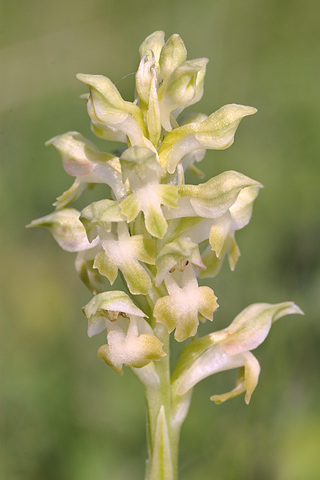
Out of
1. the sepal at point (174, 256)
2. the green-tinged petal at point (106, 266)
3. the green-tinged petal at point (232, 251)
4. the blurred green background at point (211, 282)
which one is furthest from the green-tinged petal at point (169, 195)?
the blurred green background at point (211, 282)

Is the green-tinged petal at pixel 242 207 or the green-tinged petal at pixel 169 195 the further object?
the green-tinged petal at pixel 242 207

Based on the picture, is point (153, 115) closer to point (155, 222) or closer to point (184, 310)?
point (155, 222)

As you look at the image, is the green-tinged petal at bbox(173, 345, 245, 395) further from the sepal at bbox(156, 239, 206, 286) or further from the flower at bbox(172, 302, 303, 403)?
the sepal at bbox(156, 239, 206, 286)

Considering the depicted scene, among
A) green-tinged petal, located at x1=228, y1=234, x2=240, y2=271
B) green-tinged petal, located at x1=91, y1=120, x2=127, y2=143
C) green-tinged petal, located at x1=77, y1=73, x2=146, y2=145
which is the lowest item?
green-tinged petal, located at x1=228, y1=234, x2=240, y2=271

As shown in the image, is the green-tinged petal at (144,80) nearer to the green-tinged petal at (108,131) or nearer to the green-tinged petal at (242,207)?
the green-tinged petal at (108,131)

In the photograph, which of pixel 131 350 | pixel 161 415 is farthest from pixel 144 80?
pixel 161 415

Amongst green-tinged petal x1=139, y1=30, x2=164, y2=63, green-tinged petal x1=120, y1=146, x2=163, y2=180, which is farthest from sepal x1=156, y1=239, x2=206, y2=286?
green-tinged petal x1=139, y1=30, x2=164, y2=63
